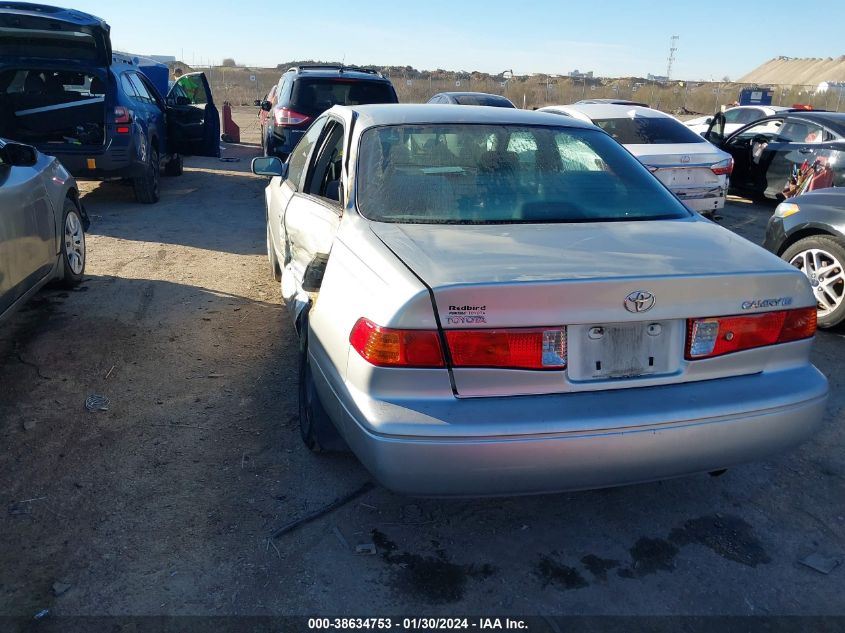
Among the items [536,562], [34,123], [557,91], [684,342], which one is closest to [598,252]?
[684,342]

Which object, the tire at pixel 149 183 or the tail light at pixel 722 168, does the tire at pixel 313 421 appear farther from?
the tail light at pixel 722 168

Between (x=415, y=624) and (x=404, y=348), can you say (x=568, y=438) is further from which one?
(x=415, y=624)

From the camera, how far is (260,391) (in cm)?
421

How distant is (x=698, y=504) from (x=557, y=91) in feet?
165

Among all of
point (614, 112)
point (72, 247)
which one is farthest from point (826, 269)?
point (72, 247)

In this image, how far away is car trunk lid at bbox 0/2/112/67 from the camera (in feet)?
26.3

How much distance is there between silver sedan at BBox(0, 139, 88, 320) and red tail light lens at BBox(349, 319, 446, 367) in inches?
113

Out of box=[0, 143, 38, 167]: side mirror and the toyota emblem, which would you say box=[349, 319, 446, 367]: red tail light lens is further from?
Result: box=[0, 143, 38, 167]: side mirror

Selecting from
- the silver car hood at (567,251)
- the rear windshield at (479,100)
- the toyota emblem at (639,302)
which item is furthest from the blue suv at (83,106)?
→ the toyota emblem at (639,302)

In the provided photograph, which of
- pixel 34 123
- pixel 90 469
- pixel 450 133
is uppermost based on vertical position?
pixel 450 133

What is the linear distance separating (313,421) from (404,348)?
110 centimetres

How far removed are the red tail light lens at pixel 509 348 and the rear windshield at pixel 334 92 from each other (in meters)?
8.61

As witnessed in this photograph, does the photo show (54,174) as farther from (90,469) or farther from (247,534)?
(247,534)

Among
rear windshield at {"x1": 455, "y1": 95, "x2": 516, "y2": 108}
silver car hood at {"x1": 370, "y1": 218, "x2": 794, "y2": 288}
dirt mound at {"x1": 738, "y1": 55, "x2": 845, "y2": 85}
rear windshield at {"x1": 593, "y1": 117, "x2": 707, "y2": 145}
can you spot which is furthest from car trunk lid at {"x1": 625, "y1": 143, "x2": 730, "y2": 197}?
dirt mound at {"x1": 738, "y1": 55, "x2": 845, "y2": 85}
